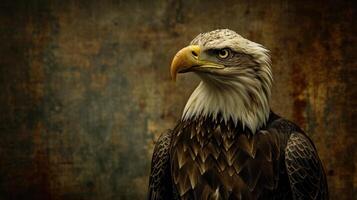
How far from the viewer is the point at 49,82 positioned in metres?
4.84

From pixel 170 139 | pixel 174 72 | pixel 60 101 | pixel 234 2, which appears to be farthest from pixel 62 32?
A: pixel 174 72

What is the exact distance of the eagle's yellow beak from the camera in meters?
2.63

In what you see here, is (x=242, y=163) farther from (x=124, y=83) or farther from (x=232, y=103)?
(x=124, y=83)

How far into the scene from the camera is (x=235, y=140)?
9.32 feet

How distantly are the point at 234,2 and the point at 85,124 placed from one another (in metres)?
1.76

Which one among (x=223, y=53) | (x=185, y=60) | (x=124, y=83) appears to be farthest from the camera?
(x=124, y=83)

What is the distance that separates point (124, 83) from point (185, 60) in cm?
226

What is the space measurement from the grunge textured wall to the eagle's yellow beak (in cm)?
209

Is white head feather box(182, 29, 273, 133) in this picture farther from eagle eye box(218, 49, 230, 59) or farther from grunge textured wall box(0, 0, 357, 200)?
grunge textured wall box(0, 0, 357, 200)

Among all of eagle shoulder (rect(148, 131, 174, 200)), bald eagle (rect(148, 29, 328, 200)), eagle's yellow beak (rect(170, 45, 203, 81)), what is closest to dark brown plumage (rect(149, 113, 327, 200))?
bald eagle (rect(148, 29, 328, 200))

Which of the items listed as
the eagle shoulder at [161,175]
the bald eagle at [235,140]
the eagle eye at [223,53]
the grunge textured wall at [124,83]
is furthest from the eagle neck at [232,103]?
the grunge textured wall at [124,83]

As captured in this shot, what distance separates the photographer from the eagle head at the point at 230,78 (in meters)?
2.74

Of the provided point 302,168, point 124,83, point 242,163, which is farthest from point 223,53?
point 124,83

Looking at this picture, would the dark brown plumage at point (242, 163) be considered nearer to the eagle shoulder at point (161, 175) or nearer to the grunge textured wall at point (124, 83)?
the eagle shoulder at point (161, 175)
